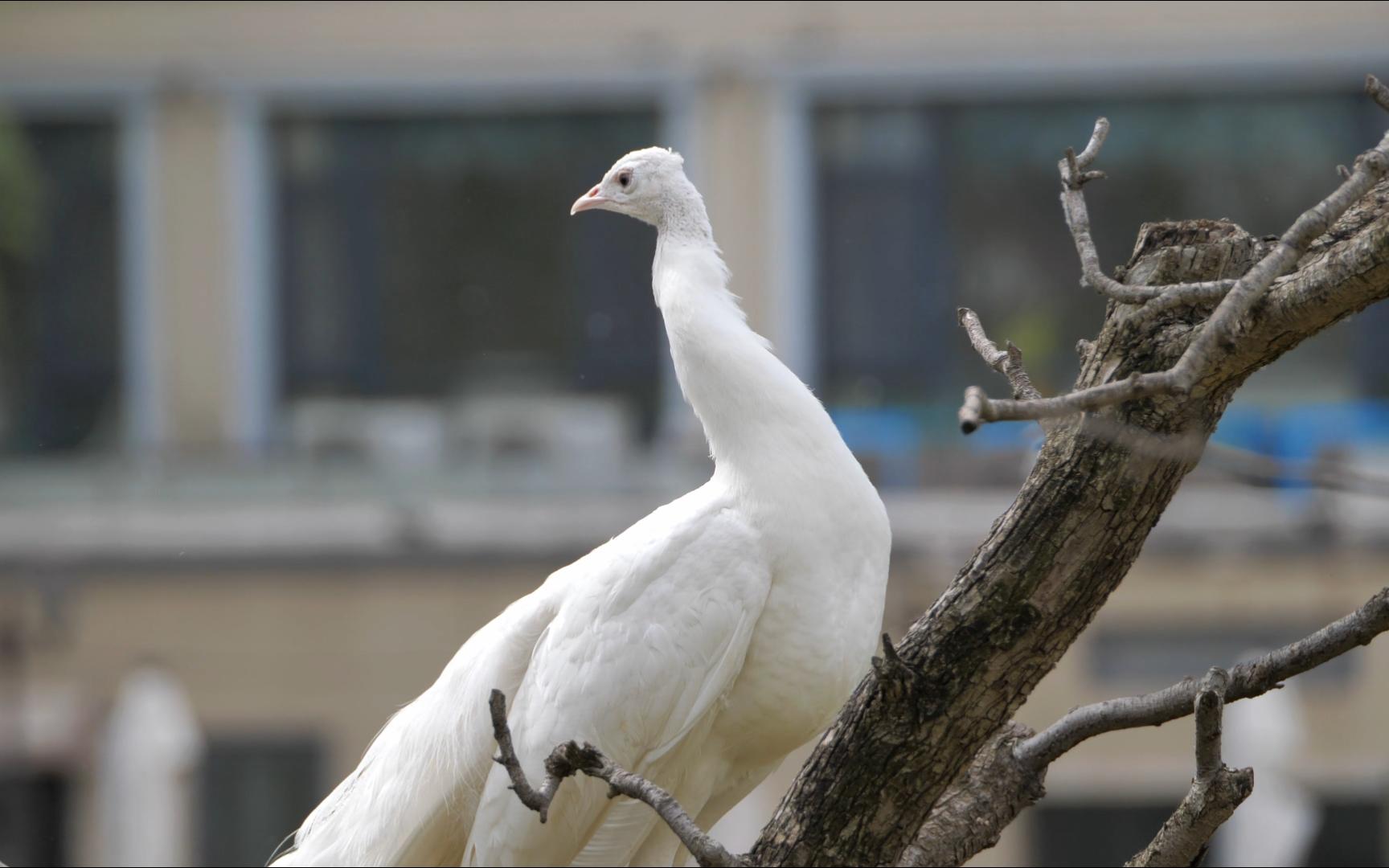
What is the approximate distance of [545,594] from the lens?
1.70 m

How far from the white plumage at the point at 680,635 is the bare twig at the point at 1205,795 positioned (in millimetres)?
318

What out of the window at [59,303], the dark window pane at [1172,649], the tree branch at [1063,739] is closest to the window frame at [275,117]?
the window at [59,303]

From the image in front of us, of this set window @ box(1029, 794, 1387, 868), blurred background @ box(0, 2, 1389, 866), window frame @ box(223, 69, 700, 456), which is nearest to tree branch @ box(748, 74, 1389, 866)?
blurred background @ box(0, 2, 1389, 866)

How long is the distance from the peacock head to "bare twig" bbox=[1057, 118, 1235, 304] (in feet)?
1.36

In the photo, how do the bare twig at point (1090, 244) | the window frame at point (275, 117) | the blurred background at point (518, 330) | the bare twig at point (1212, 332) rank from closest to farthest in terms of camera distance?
the bare twig at point (1212, 332), the bare twig at point (1090, 244), the blurred background at point (518, 330), the window frame at point (275, 117)

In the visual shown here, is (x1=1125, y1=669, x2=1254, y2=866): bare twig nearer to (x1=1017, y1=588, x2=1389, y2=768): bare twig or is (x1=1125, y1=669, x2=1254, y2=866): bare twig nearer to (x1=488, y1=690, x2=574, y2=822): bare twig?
(x1=1017, y1=588, x2=1389, y2=768): bare twig

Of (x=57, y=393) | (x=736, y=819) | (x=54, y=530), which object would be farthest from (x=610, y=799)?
(x=57, y=393)

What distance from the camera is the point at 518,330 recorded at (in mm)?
6137

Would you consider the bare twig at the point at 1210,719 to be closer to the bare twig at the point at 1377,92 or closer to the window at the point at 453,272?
the bare twig at the point at 1377,92

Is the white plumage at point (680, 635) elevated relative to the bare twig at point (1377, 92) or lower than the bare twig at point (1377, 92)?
lower

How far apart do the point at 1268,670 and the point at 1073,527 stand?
0.21 meters

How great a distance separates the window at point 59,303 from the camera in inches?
254

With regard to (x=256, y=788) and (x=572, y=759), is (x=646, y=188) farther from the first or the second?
(x=256, y=788)

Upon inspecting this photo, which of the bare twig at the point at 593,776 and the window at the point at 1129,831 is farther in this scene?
the window at the point at 1129,831
